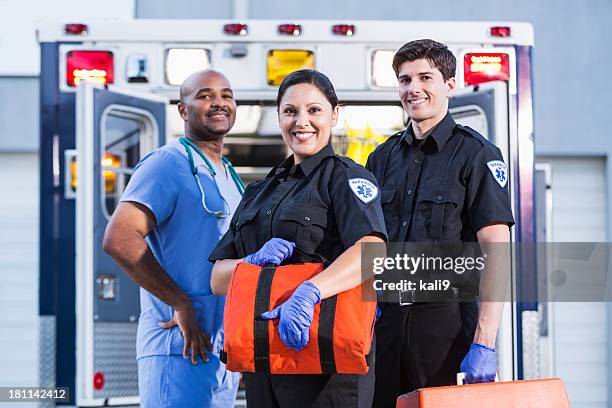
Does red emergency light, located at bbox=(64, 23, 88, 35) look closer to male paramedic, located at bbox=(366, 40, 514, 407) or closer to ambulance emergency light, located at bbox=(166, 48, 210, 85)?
ambulance emergency light, located at bbox=(166, 48, 210, 85)

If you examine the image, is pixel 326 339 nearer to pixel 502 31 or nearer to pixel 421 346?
pixel 421 346

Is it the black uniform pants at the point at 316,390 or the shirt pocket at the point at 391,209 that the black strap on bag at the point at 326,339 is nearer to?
the black uniform pants at the point at 316,390

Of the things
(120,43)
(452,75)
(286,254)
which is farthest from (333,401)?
(120,43)

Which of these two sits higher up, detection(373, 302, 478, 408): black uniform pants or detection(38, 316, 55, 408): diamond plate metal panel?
detection(373, 302, 478, 408): black uniform pants

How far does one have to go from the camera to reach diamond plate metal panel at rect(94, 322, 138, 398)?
4.39 meters

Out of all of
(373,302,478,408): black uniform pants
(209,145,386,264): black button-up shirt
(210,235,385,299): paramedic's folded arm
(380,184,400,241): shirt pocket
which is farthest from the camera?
(380,184,400,241): shirt pocket

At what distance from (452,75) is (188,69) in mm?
1775

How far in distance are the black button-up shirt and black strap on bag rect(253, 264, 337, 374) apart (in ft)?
0.48

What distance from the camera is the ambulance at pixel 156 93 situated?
449 cm

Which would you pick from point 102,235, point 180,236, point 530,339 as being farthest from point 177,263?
point 530,339

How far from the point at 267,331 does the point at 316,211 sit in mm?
388

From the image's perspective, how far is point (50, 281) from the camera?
14.9 ft

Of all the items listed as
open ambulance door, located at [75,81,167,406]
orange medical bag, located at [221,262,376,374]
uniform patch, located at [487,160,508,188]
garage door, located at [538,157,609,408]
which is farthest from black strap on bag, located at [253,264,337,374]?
garage door, located at [538,157,609,408]

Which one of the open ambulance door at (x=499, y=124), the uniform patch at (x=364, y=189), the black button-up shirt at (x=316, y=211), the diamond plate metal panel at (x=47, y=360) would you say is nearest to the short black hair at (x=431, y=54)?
the black button-up shirt at (x=316, y=211)
